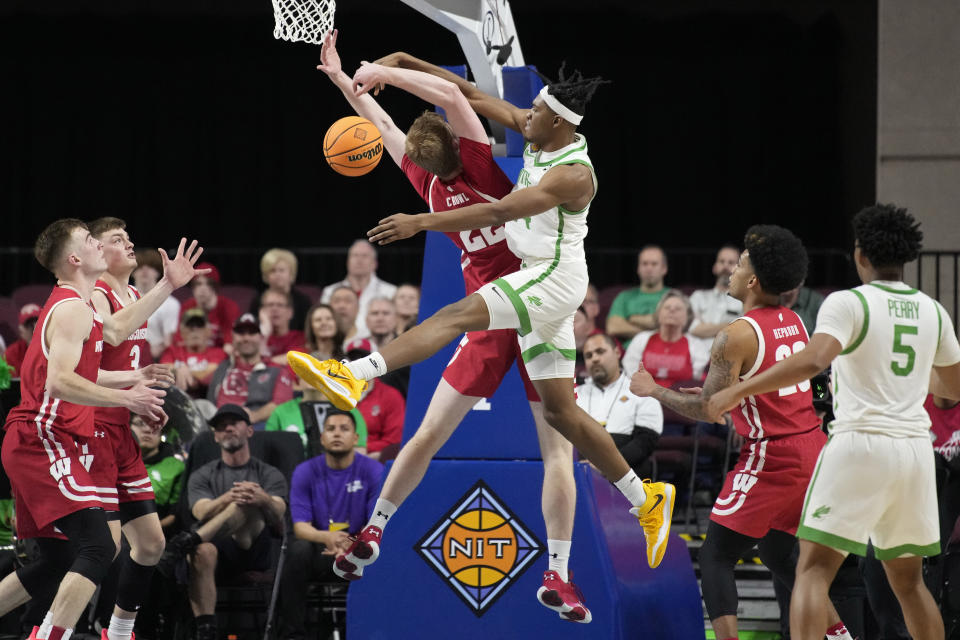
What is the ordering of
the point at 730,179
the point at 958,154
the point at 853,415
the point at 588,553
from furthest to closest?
the point at 730,179 → the point at 958,154 → the point at 588,553 → the point at 853,415

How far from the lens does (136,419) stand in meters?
7.93

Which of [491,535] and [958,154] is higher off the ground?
[958,154]

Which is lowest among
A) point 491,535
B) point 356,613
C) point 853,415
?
point 356,613

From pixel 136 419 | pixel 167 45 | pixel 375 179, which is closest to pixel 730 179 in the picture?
pixel 375 179

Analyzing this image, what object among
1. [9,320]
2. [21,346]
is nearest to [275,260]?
[21,346]

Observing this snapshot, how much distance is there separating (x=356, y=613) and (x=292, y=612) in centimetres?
124

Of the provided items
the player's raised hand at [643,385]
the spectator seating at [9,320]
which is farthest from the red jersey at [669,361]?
the spectator seating at [9,320]

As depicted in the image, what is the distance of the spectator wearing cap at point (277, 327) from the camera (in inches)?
401

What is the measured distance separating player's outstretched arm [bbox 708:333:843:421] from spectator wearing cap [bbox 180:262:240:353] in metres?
6.52

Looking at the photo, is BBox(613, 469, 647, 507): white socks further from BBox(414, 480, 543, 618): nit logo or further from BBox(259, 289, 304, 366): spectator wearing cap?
BBox(259, 289, 304, 366): spectator wearing cap

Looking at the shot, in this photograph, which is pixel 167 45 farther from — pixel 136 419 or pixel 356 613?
pixel 356 613

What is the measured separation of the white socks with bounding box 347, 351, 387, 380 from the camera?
4.86m

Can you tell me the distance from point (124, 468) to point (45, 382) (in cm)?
63

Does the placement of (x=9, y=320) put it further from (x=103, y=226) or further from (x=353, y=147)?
(x=353, y=147)
